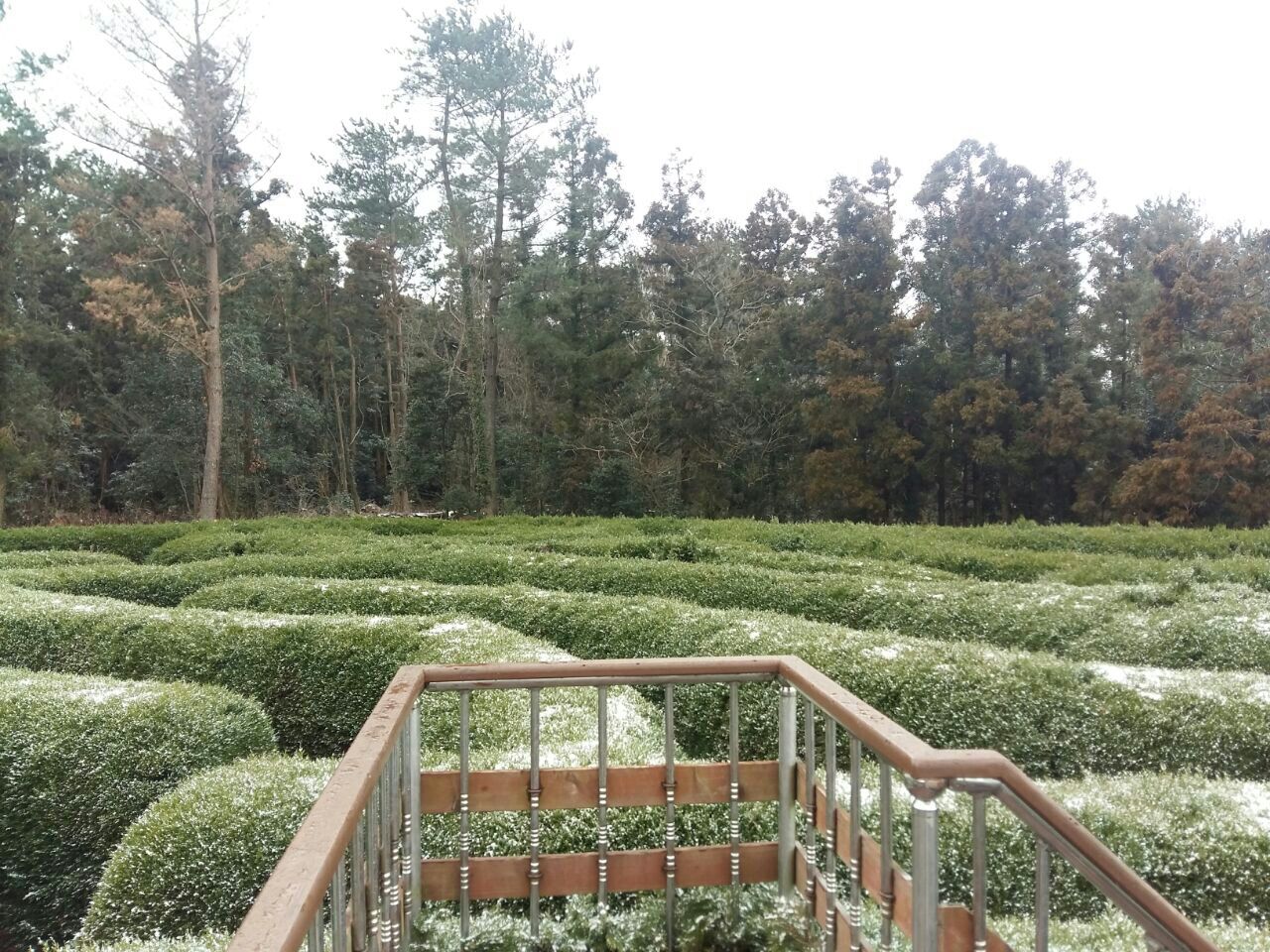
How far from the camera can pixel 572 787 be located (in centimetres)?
215

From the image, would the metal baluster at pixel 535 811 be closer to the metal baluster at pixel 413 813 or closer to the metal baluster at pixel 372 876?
the metal baluster at pixel 413 813

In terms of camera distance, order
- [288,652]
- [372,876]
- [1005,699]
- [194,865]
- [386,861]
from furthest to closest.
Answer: [288,652], [1005,699], [194,865], [386,861], [372,876]

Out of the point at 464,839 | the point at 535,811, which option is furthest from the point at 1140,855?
the point at 464,839

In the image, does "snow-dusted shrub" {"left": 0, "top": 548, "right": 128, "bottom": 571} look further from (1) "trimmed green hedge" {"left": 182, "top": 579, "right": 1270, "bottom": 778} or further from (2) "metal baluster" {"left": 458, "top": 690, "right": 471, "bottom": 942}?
(2) "metal baluster" {"left": 458, "top": 690, "right": 471, "bottom": 942}

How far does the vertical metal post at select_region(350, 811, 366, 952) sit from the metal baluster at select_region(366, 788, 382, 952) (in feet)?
0.05

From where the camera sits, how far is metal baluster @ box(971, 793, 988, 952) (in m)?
1.31

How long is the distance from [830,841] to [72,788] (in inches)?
168

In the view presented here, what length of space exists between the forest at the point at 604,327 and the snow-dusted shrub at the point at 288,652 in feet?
40.2

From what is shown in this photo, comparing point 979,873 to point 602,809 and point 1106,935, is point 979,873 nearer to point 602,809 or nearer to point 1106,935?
point 602,809

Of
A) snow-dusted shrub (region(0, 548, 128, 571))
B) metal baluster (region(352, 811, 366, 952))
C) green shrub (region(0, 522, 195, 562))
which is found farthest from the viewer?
green shrub (region(0, 522, 195, 562))

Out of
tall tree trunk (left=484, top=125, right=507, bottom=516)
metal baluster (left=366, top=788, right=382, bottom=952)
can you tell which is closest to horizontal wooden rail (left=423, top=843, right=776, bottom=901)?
metal baluster (left=366, top=788, right=382, bottom=952)

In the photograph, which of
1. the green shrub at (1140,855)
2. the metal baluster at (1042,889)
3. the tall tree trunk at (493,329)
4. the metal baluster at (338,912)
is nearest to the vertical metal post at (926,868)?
the metal baluster at (1042,889)

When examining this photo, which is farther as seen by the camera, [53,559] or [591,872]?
[53,559]

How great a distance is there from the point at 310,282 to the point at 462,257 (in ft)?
25.3
